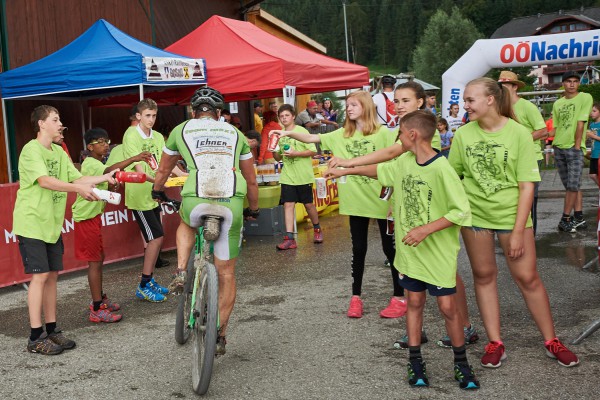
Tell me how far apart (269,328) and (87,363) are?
57.5 inches

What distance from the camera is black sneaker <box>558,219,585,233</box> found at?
385 inches

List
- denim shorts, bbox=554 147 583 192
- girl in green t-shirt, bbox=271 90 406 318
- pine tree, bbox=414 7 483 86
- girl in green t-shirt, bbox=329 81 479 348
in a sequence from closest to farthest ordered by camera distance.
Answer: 1. girl in green t-shirt, bbox=329 81 479 348
2. girl in green t-shirt, bbox=271 90 406 318
3. denim shorts, bbox=554 147 583 192
4. pine tree, bbox=414 7 483 86

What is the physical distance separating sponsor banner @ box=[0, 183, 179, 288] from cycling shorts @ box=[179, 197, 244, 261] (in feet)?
12.7

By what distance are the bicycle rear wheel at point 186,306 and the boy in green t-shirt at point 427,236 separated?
1434 millimetres

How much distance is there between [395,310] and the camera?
19.5 feet

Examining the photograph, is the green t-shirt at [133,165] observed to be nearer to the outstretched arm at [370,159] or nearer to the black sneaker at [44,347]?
the black sneaker at [44,347]

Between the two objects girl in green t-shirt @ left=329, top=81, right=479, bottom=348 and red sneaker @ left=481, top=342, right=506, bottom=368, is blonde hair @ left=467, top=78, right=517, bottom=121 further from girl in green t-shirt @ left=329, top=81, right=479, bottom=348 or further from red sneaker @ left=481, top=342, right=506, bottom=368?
red sneaker @ left=481, top=342, right=506, bottom=368

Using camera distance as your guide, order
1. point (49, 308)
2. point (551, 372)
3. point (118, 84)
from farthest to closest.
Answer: point (118, 84)
point (49, 308)
point (551, 372)

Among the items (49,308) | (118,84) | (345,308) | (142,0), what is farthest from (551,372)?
(142,0)

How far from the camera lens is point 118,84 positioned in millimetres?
10008

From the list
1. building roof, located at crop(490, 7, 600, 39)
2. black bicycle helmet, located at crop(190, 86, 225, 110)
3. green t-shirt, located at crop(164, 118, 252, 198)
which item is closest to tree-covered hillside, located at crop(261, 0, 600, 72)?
building roof, located at crop(490, 7, 600, 39)

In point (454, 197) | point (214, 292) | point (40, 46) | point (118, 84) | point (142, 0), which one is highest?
point (142, 0)

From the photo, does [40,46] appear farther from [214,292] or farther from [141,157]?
[214,292]

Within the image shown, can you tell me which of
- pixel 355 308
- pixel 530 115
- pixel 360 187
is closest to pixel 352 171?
pixel 360 187
